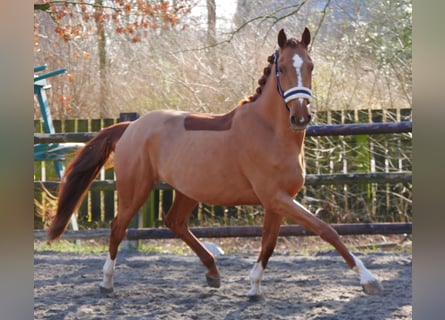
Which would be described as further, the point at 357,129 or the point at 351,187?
the point at 351,187

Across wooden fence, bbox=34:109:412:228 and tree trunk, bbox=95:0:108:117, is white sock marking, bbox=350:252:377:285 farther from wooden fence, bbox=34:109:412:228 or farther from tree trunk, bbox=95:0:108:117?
tree trunk, bbox=95:0:108:117

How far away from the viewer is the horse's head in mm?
3592

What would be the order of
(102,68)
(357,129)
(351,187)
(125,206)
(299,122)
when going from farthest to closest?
(102,68), (351,187), (357,129), (125,206), (299,122)

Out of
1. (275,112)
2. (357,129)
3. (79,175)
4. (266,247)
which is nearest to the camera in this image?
(275,112)

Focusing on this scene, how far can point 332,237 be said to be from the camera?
3590 millimetres

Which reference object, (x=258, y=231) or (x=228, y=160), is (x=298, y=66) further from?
(x=258, y=231)

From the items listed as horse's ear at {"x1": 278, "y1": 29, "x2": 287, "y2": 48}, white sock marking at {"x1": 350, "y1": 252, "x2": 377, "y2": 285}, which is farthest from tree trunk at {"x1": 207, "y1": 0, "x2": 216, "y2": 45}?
white sock marking at {"x1": 350, "y1": 252, "x2": 377, "y2": 285}

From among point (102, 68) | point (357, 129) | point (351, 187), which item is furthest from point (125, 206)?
point (102, 68)

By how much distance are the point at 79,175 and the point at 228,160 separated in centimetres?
126

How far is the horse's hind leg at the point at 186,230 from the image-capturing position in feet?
14.8

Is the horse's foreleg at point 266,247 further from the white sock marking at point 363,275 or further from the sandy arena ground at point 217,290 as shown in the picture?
the white sock marking at point 363,275
